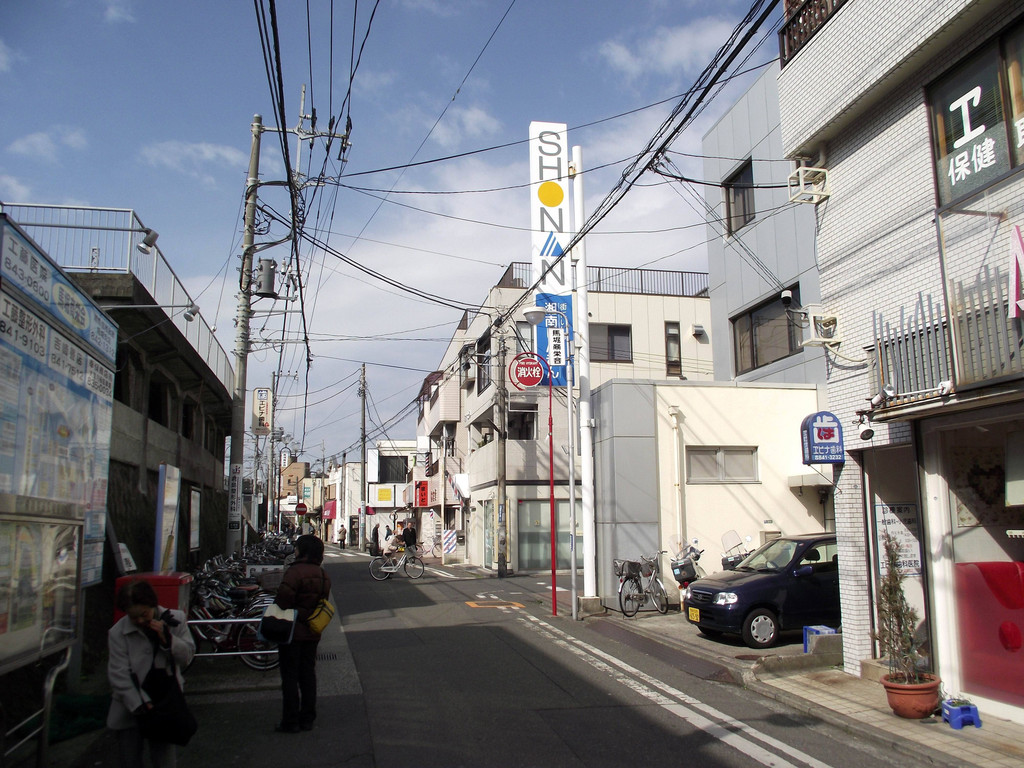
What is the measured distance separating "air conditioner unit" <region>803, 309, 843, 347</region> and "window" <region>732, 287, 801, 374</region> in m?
7.78

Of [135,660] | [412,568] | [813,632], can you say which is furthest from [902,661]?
[412,568]

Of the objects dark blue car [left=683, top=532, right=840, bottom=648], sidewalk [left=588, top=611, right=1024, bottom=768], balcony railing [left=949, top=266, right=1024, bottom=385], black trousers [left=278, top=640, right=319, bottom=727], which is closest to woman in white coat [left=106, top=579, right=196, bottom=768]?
black trousers [left=278, top=640, right=319, bottom=727]

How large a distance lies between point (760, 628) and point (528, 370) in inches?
265

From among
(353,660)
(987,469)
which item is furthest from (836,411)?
(353,660)

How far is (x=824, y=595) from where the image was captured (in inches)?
455

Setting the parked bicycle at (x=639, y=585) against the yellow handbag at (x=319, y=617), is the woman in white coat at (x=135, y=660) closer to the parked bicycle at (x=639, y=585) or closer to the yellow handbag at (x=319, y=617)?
the yellow handbag at (x=319, y=617)

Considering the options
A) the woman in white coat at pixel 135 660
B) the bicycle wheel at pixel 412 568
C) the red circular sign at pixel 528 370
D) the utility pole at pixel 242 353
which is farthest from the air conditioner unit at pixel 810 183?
the bicycle wheel at pixel 412 568

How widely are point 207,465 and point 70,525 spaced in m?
17.4

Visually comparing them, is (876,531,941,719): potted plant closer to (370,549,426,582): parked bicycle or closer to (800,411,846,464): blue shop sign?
(800,411,846,464): blue shop sign

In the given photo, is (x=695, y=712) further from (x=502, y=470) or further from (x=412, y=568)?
(x=502, y=470)

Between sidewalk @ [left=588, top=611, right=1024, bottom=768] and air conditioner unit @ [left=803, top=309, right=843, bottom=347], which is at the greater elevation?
air conditioner unit @ [left=803, top=309, right=843, bottom=347]

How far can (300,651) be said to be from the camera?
6.78 m

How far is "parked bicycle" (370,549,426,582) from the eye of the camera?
72.8 feet

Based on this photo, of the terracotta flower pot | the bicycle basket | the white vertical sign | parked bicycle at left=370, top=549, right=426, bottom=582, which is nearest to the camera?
the terracotta flower pot
